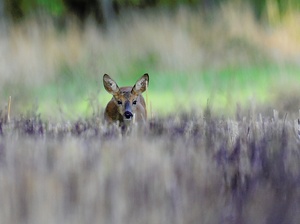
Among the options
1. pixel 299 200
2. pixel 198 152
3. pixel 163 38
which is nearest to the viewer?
pixel 299 200

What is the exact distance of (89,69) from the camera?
14227 mm

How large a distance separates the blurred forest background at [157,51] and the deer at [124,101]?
2774 mm

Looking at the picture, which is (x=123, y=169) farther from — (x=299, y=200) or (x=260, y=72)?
(x=260, y=72)

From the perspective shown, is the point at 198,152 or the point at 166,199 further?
the point at 198,152

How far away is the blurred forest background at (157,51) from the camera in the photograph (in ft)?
42.7

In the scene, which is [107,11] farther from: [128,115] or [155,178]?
[155,178]

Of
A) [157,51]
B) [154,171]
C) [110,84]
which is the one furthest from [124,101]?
[157,51]

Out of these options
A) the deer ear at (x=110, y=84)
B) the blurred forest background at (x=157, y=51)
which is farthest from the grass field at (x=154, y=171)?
the blurred forest background at (x=157, y=51)

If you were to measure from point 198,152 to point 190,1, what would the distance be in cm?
1529

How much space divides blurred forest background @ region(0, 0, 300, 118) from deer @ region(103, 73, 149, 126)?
277cm

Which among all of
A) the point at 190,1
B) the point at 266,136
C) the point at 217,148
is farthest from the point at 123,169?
the point at 190,1

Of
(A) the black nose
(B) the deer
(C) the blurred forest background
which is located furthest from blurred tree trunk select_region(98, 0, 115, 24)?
(A) the black nose

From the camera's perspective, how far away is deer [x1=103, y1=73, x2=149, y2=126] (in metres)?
8.20

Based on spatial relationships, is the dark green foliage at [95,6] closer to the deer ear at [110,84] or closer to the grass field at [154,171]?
the grass field at [154,171]
